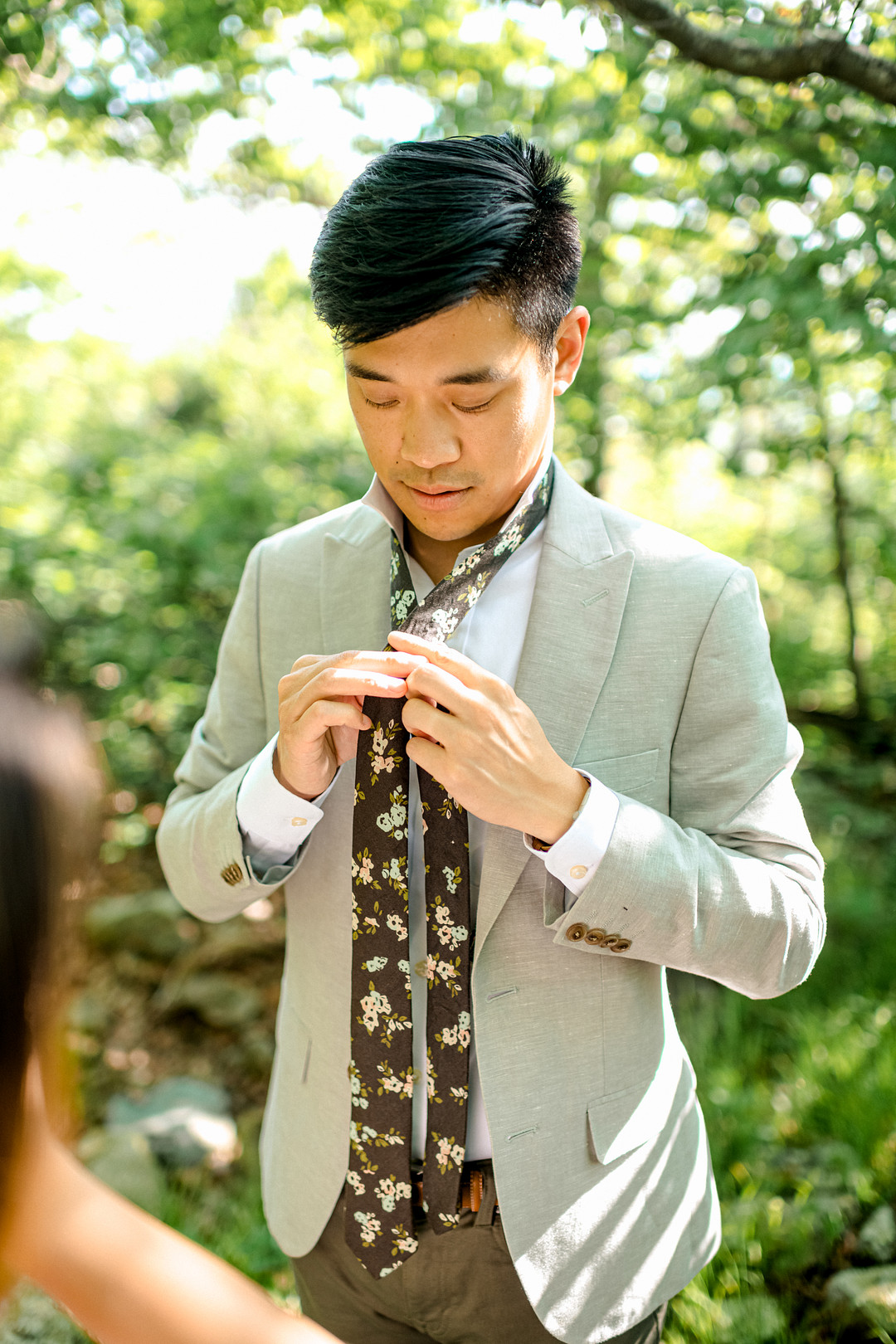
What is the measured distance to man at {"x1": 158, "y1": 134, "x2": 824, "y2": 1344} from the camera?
1330 millimetres

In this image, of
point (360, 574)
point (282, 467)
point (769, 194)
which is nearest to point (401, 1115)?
point (360, 574)

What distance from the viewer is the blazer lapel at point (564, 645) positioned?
4.74ft

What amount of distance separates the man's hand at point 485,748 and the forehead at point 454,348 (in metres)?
0.40

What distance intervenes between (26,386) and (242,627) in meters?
4.69

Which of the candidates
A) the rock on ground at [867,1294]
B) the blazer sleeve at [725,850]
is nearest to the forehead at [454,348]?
the blazer sleeve at [725,850]

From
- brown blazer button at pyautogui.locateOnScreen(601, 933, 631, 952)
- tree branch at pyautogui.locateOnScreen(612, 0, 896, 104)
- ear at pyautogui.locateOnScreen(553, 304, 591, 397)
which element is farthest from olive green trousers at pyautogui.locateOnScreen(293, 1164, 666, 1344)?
tree branch at pyautogui.locateOnScreen(612, 0, 896, 104)

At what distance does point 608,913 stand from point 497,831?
22cm

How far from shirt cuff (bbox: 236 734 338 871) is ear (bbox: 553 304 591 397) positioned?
765mm

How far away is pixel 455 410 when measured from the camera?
54.6 inches

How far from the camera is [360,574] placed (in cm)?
173

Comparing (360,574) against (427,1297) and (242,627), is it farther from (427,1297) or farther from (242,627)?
(427,1297)

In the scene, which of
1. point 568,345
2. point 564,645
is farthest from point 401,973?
point 568,345

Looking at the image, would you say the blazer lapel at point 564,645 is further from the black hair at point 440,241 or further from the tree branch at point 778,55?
the tree branch at point 778,55

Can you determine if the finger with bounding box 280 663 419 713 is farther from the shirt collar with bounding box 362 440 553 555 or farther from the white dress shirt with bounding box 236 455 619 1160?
the shirt collar with bounding box 362 440 553 555
